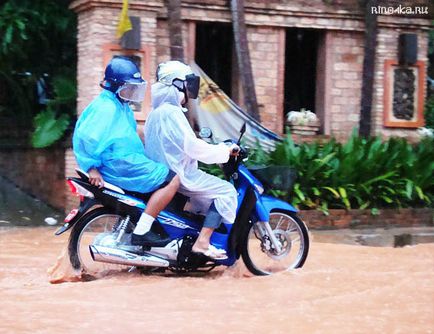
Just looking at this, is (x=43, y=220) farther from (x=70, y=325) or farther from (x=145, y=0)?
(x=70, y=325)

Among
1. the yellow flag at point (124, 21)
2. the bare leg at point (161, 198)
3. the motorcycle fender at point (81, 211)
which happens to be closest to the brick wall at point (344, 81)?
the yellow flag at point (124, 21)

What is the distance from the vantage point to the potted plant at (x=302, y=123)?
12.3 metres

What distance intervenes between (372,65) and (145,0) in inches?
135

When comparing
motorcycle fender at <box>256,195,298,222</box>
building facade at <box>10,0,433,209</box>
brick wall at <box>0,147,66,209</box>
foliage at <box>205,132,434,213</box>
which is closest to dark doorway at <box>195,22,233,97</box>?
building facade at <box>10,0,433,209</box>

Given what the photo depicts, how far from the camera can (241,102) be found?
12586mm

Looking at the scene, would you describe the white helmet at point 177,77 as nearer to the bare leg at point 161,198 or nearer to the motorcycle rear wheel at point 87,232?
the bare leg at point 161,198

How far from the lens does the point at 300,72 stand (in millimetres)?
14250

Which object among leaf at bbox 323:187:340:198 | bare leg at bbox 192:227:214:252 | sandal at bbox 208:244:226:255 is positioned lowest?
leaf at bbox 323:187:340:198

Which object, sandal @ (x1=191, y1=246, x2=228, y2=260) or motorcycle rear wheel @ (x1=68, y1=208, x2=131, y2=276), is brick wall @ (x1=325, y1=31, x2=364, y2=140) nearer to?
sandal @ (x1=191, y1=246, x2=228, y2=260)

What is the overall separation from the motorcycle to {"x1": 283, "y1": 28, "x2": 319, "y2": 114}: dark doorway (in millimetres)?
7083

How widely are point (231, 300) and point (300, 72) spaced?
29.5ft

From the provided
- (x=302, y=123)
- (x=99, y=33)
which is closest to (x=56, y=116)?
(x=99, y=33)

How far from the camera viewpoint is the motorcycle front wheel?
677cm

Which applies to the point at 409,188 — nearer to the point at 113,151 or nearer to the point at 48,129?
the point at 48,129
